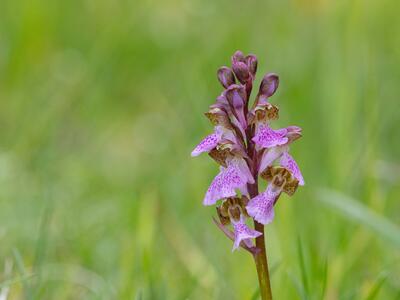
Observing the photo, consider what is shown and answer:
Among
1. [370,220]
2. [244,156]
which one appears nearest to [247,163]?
[244,156]

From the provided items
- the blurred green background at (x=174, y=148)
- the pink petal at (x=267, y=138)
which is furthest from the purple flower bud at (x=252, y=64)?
the blurred green background at (x=174, y=148)

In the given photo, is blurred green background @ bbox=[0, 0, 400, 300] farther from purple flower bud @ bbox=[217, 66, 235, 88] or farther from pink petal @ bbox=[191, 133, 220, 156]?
purple flower bud @ bbox=[217, 66, 235, 88]

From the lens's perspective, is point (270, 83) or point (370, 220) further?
point (370, 220)

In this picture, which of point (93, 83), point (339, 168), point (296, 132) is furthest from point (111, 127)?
point (296, 132)

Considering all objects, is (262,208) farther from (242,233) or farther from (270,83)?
(270,83)

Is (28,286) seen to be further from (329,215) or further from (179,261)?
(329,215)

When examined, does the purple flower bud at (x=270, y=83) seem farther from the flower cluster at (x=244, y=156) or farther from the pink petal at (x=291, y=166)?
the pink petal at (x=291, y=166)
